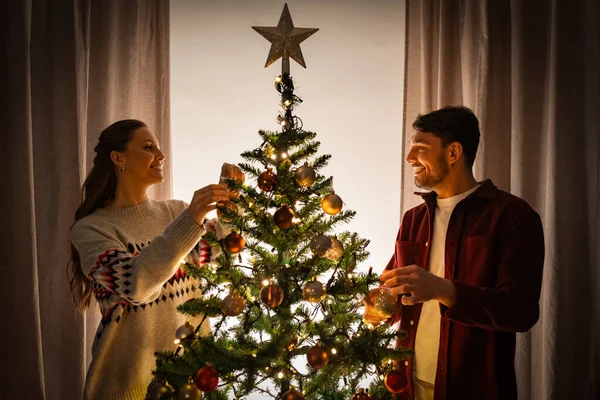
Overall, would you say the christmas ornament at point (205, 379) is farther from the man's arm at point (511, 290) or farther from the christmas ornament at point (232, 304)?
the man's arm at point (511, 290)

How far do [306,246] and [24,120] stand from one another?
1.54 m

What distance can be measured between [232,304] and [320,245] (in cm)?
28

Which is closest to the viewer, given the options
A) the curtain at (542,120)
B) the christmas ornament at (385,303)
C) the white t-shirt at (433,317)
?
the christmas ornament at (385,303)

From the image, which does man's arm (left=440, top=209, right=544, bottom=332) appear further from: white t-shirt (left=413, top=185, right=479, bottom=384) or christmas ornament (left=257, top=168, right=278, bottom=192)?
christmas ornament (left=257, top=168, right=278, bottom=192)

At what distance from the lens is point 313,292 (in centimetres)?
136

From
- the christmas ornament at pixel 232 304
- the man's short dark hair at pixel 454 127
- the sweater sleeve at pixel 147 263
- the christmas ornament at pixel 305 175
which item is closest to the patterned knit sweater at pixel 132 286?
the sweater sleeve at pixel 147 263

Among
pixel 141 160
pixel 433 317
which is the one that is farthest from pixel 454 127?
pixel 141 160

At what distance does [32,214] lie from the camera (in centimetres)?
225

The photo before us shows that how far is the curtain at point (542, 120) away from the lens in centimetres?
219

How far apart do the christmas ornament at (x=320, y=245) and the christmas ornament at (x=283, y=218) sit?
81 millimetres

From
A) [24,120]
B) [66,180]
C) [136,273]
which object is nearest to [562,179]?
[136,273]

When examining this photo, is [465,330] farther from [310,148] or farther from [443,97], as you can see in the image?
[443,97]

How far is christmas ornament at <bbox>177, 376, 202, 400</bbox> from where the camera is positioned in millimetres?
1381

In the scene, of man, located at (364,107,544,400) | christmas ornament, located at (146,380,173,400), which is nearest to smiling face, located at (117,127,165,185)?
christmas ornament, located at (146,380,173,400)
